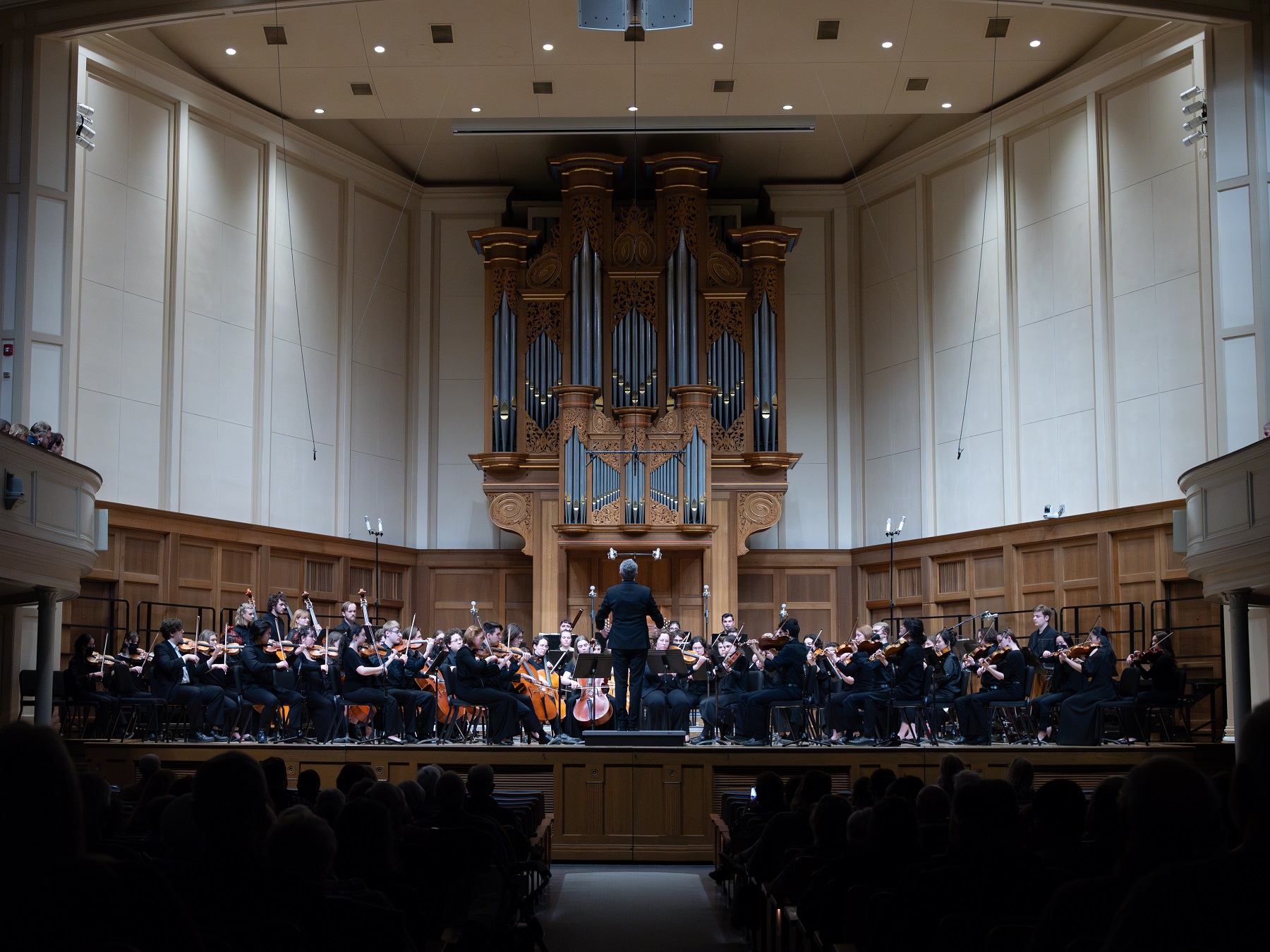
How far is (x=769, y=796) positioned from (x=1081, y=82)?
35.6ft

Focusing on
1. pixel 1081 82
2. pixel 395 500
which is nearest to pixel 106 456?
pixel 395 500

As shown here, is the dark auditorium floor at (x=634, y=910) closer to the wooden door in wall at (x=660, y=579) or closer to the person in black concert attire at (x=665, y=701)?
the person in black concert attire at (x=665, y=701)

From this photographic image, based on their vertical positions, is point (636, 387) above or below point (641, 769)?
above

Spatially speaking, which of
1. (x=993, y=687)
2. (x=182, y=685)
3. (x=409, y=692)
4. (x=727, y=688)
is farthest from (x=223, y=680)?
(x=993, y=687)

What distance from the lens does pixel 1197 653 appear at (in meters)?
12.8

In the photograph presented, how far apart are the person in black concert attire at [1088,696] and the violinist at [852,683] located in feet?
5.43

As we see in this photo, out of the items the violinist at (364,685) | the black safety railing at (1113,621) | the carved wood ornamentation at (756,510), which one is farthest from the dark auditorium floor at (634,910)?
the carved wood ornamentation at (756,510)

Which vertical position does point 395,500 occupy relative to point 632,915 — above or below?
above

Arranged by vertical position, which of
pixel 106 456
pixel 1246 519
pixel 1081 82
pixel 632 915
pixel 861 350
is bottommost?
pixel 632 915

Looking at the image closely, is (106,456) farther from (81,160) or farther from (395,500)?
(395,500)

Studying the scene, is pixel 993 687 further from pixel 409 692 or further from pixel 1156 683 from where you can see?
pixel 409 692

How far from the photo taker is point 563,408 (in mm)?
16828

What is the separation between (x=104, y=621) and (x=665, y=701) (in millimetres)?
5715

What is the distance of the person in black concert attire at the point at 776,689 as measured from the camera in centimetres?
1166
